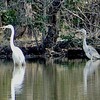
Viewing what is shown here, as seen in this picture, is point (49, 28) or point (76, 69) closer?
point (76, 69)

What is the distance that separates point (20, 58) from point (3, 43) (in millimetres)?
5824

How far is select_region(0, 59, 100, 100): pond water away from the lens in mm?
12094

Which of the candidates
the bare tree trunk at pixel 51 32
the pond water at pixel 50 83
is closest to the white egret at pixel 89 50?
the bare tree trunk at pixel 51 32

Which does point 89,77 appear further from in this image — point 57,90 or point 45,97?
point 45,97

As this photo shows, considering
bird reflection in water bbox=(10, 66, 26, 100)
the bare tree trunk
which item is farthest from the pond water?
the bare tree trunk

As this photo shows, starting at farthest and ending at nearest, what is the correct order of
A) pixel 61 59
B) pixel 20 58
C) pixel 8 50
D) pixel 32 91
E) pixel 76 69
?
pixel 8 50 < pixel 61 59 < pixel 20 58 < pixel 76 69 < pixel 32 91

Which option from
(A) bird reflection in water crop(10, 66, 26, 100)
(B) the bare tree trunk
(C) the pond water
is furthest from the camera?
(B) the bare tree trunk

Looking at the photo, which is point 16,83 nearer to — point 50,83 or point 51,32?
point 50,83

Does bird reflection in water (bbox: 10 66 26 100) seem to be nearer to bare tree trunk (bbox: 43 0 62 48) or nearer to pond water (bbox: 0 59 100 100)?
pond water (bbox: 0 59 100 100)

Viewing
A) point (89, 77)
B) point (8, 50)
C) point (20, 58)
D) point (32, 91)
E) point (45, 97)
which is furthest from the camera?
point (8, 50)

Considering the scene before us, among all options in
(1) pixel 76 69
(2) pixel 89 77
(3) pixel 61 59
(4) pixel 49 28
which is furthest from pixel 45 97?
(4) pixel 49 28

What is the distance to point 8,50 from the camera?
1011 inches

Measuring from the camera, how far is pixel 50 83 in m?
14.4

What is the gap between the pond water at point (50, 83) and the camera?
1209 cm
